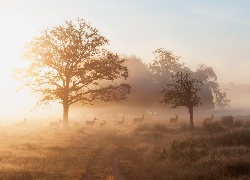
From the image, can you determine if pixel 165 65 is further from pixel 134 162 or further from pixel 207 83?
pixel 134 162

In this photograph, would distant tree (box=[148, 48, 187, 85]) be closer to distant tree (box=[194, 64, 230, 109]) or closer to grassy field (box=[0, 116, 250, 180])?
distant tree (box=[194, 64, 230, 109])

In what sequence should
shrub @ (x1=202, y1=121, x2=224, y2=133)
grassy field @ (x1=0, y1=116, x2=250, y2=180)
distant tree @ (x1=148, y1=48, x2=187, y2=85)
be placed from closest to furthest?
1. grassy field @ (x1=0, y1=116, x2=250, y2=180)
2. shrub @ (x1=202, y1=121, x2=224, y2=133)
3. distant tree @ (x1=148, y1=48, x2=187, y2=85)

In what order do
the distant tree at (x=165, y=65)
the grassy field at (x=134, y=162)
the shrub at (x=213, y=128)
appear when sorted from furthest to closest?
the distant tree at (x=165, y=65) → the shrub at (x=213, y=128) → the grassy field at (x=134, y=162)

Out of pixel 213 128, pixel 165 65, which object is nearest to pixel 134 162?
pixel 213 128

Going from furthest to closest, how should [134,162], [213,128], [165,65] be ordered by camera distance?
[165,65] < [213,128] < [134,162]

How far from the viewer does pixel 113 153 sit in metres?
24.6

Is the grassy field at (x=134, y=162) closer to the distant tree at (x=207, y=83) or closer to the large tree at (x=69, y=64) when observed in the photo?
the large tree at (x=69, y=64)

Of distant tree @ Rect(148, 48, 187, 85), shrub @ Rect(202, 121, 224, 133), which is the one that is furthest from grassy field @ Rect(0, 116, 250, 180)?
distant tree @ Rect(148, 48, 187, 85)

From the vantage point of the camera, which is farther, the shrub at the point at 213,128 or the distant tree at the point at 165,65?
the distant tree at the point at 165,65

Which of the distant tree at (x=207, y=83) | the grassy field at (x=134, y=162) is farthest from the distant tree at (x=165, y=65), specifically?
the grassy field at (x=134, y=162)

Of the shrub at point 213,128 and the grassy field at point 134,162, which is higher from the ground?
the shrub at point 213,128

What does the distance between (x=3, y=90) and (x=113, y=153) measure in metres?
143

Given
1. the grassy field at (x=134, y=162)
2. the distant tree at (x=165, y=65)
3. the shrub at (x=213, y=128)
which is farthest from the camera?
the distant tree at (x=165, y=65)

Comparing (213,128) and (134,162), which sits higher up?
(213,128)
